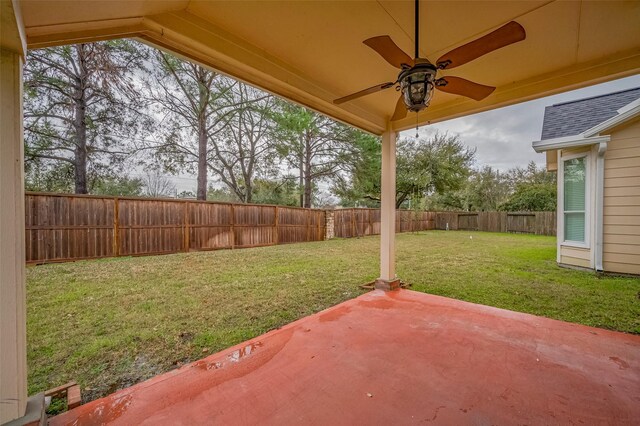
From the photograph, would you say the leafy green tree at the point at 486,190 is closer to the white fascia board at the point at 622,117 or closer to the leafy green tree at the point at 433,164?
the leafy green tree at the point at 433,164

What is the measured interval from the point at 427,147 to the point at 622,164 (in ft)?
38.8

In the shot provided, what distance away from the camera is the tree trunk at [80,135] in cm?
757

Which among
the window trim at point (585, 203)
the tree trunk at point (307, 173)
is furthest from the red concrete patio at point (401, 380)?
the tree trunk at point (307, 173)

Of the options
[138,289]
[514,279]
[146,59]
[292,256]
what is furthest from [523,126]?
[138,289]

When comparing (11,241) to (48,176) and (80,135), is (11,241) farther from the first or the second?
(48,176)

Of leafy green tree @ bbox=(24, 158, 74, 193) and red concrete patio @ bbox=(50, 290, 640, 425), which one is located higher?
leafy green tree @ bbox=(24, 158, 74, 193)

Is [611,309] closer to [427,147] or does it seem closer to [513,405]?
[513,405]

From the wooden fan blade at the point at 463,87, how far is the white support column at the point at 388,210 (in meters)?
1.51

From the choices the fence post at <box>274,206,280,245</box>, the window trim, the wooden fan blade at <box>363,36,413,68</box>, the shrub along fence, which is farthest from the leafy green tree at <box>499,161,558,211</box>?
the wooden fan blade at <box>363,36,413,68</box>

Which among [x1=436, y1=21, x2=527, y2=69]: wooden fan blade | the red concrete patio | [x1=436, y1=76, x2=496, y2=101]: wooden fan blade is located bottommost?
the red concrete patio

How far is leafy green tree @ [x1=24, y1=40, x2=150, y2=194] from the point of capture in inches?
286

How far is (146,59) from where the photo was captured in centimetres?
842

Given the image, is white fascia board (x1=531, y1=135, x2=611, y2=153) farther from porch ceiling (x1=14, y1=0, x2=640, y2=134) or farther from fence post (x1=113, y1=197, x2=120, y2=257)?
fence post (x1=113, y1=197, x2=120, y2=257)

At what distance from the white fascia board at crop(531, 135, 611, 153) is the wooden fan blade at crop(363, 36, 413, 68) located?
15.9 ft
